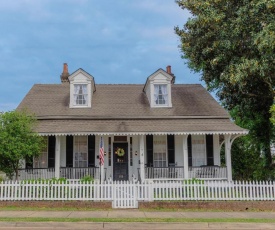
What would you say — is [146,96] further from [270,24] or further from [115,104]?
[270,24]

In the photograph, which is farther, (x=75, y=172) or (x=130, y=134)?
(x=75, y=172)

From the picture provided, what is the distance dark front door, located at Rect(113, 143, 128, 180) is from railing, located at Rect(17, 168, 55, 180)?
12.2 ft

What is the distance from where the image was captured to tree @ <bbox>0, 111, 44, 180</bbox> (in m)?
14.8

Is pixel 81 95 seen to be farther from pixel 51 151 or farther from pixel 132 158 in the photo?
pixel 132 158

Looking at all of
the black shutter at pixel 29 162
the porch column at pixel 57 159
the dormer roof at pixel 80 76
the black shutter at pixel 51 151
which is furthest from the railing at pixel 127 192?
the dormer roof at pixel 80 76

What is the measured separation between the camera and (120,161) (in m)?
19.1

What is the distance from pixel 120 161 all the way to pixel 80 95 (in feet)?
16.6

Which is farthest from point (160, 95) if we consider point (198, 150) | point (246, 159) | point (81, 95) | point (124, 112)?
point (246, 159)

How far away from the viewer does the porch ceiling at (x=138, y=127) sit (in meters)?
17.2

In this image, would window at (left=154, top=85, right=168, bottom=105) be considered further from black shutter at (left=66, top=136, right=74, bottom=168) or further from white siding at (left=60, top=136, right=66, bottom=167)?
white siding at (left=60, top=136, right=66, bottom=167)

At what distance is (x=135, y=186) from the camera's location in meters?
13.5

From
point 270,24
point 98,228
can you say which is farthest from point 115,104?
point 98,228

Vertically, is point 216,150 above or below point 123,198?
above

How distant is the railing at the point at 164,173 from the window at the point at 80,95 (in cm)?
609
